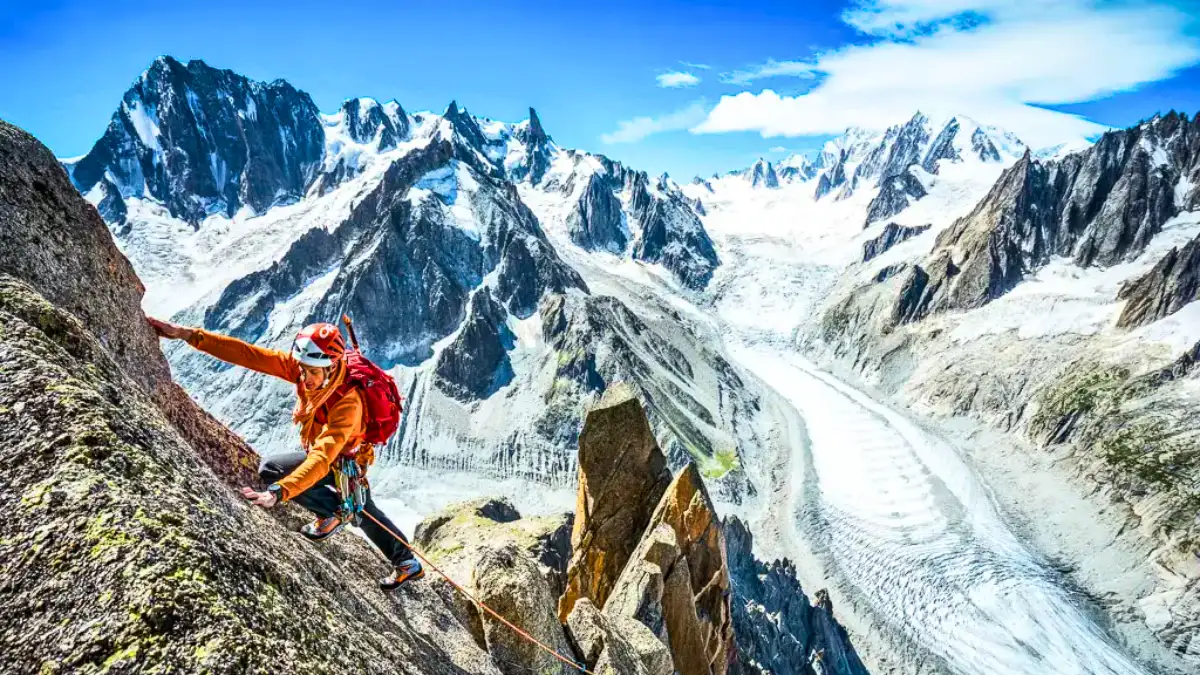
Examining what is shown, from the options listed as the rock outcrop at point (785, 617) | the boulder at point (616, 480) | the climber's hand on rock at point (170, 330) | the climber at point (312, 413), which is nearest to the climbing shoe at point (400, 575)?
the climber at point (312, 413)

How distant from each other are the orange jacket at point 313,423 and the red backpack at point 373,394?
236 mm

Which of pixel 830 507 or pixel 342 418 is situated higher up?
pixel 342 418

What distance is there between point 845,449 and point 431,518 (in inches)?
5079

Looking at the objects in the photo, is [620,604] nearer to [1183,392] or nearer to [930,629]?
[930,629]

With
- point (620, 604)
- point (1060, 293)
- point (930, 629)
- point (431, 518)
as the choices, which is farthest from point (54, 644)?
point (1060, 293)

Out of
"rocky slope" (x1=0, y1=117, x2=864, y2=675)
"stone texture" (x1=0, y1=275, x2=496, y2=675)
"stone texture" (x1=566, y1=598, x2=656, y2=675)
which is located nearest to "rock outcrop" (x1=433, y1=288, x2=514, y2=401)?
"stone texture" (x1=566, y1=598, x2=656, y2=675)

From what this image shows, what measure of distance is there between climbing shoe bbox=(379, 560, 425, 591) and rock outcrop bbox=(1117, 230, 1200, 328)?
192959 mm

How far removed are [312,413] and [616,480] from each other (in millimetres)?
23087

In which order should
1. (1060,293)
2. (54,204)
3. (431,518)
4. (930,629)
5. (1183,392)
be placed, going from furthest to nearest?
1. (1060,293)
2. (1183,392)
3. (930,629)
4. (431,518)
5. (54,204)

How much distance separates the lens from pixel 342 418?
907cm

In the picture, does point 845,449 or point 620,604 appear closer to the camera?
point 620,604

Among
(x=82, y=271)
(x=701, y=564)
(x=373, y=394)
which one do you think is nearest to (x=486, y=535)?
(x=701, y=564)

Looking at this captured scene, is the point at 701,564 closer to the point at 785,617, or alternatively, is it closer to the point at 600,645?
the point at 600,645

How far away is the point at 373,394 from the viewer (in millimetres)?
9836
